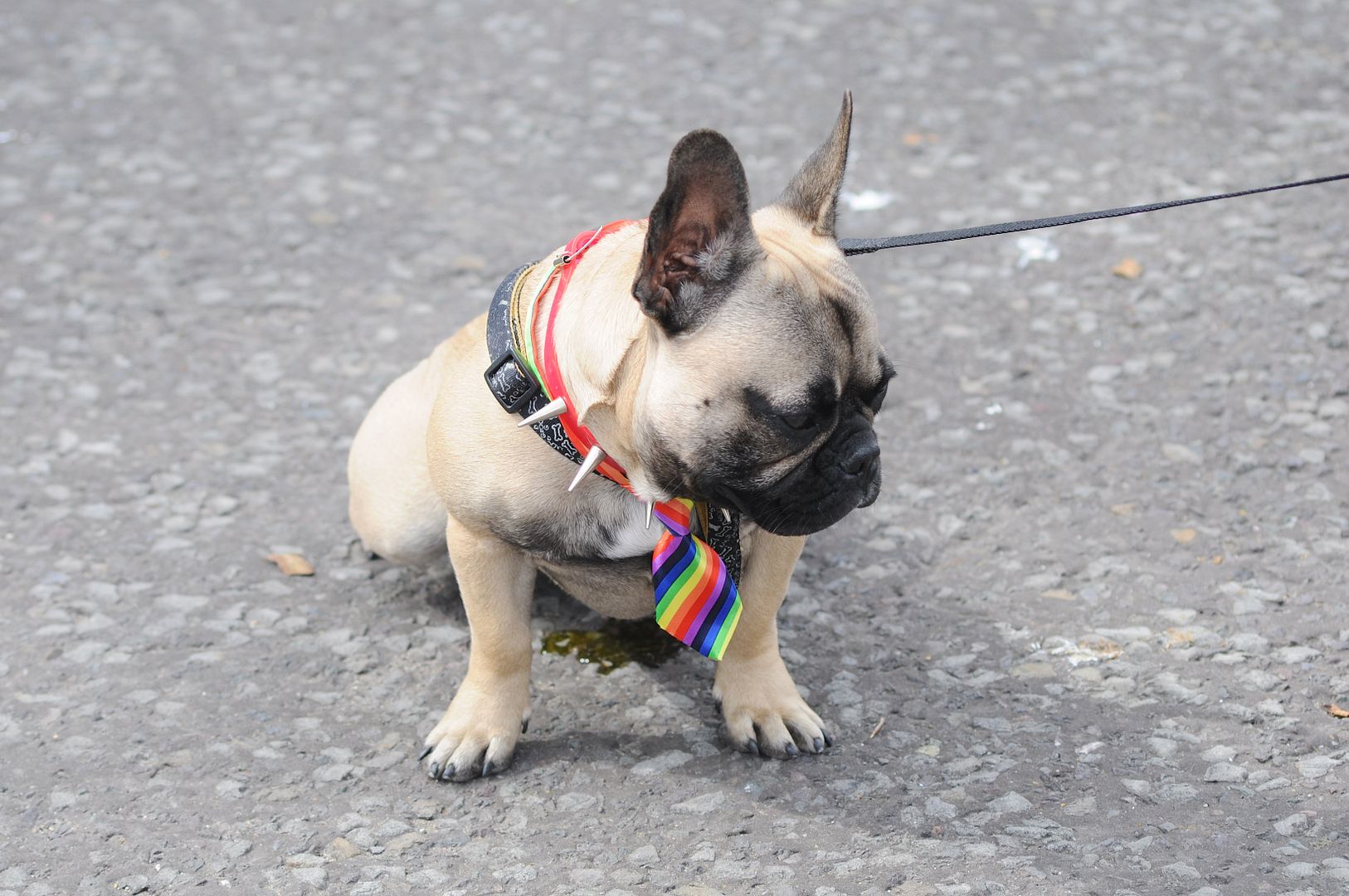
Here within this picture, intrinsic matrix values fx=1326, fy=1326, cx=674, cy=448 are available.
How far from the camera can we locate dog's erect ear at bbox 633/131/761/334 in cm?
240

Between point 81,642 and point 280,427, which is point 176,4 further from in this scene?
point 81,642

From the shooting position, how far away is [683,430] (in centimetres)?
257

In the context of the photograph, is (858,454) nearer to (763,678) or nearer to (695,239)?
(695,239)

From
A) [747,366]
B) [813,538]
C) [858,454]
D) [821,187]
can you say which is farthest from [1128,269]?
[747,366]

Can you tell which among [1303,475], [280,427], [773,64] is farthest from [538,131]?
[1303,475]

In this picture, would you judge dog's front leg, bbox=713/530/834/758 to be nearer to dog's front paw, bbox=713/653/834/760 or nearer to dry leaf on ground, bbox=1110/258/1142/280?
dog's front paw, bbox=713/653/834/760

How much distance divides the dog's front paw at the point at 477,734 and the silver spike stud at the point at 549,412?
2.59 feet

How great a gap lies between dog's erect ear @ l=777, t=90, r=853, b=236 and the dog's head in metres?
0.25

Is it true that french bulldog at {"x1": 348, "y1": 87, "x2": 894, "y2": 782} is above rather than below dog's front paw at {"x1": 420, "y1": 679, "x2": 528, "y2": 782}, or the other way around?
above

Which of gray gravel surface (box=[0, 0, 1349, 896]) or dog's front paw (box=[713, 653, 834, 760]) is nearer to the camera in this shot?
gray gravel surface (box=[0, 0, 1349, 896])

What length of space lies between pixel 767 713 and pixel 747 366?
1.12m

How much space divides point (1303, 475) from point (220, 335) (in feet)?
13.0

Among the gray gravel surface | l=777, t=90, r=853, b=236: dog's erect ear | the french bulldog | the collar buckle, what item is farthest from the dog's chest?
l=777, t=90, r=853, b=236: dog's erect ear

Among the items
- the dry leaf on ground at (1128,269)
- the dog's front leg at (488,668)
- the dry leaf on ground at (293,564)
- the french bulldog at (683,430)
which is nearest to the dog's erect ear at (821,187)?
the french bulldog at (683,430)
